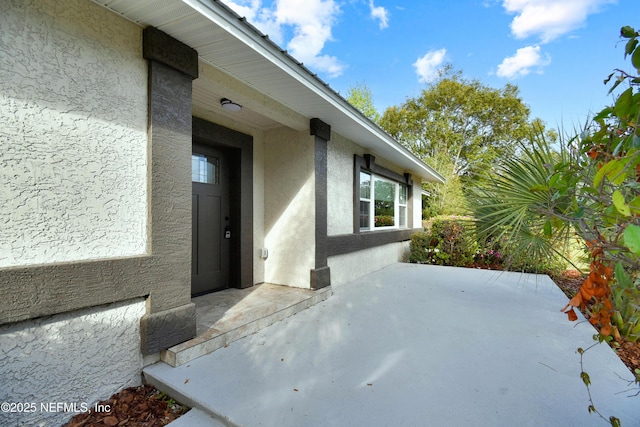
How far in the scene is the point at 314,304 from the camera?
4.72 metres

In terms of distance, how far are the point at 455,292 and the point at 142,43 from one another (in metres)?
6.30

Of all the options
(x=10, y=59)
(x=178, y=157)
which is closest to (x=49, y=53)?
(x=10, y=59)

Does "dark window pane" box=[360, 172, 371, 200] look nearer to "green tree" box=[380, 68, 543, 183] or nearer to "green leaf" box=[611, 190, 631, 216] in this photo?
"green leaf" box=[611, 190, 631, 216]

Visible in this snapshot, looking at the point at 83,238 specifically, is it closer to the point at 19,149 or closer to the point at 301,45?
the point at 19,149

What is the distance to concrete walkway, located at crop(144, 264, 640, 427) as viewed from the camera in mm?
2156

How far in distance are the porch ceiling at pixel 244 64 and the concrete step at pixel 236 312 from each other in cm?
284

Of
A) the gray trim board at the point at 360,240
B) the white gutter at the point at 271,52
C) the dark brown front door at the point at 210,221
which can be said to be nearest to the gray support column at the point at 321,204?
the gray trim board at the point at 360,240

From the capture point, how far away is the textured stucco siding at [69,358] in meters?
1.95

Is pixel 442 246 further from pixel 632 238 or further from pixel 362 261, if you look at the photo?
pixel 632 238

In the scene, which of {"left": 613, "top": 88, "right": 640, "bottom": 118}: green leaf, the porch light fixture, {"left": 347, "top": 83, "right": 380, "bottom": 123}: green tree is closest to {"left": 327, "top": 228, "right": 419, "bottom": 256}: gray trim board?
the porch light fixture

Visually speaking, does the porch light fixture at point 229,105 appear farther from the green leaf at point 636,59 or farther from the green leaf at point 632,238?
A: the green leaf at point 632,238

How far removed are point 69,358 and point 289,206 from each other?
12.1 ft

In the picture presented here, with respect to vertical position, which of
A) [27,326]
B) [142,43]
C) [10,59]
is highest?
[142,43]

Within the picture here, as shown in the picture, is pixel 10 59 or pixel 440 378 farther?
pixel 440 378
